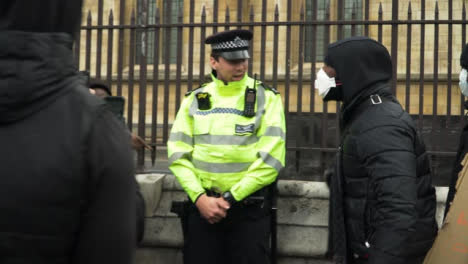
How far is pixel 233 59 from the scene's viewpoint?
427cm

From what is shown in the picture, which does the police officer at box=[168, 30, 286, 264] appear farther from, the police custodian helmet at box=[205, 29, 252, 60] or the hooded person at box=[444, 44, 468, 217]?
the hooded person at box=[444, 44, 468, 217]

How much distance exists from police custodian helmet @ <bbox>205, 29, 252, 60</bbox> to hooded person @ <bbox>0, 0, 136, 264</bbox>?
9.79ft

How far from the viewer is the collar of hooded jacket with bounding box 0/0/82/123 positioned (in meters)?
1.28

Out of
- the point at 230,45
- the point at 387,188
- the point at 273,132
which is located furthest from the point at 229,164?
the point at 387,188

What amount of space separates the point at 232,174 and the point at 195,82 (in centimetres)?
175

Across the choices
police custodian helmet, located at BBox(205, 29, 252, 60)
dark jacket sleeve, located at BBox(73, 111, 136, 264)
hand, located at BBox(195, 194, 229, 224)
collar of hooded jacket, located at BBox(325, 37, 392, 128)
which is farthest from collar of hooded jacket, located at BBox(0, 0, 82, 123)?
police custodian helmet, located at BBox(205, 29, 252, 60)

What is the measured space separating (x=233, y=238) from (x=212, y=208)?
0.30m

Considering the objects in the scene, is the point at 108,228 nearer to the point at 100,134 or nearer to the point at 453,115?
the point at 100,134

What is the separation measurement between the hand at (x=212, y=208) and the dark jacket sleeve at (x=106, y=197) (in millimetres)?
2534

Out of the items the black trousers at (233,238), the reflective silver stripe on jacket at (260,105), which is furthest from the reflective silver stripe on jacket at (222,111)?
the black trousers at (233,238)

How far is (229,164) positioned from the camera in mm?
4008

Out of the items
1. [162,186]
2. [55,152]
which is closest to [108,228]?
[55,152]

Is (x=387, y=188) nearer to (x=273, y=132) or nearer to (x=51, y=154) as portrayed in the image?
(x=273, y=132)

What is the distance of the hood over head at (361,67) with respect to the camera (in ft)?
9.59
